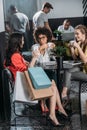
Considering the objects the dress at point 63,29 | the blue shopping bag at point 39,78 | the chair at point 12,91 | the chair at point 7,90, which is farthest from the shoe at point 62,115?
the dress at point 63,29

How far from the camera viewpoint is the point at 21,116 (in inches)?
140

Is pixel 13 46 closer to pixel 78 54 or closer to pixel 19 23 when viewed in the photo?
pixel 19 23

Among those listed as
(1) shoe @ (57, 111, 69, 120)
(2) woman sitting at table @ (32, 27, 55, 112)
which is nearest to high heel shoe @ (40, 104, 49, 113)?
(2) woman sitting at table @ (32, 27, 55, 112)

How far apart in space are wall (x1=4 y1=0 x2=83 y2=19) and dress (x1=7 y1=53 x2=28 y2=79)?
1.99ft

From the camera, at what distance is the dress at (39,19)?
12.1ft

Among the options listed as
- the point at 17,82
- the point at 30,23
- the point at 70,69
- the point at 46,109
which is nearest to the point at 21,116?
the point at 46,109

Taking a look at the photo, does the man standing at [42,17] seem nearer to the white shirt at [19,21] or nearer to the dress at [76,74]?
the white shirt at [19,21]

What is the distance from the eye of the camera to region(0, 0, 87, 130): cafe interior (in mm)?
3236

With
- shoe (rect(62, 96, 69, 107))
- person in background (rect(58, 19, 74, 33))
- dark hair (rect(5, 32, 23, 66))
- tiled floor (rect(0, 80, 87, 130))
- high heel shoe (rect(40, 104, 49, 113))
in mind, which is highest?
person in background (rect(58, 19, 74, 33))

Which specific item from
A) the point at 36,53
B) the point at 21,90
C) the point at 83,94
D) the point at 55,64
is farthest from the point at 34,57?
the point at 83,94

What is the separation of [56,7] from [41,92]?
1074mm

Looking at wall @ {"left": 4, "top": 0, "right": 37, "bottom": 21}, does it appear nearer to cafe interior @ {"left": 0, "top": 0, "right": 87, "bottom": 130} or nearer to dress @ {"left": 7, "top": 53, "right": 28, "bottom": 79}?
cafe interior @ {"left": 0, "top": 0, "right": 87, "bottom": 130}

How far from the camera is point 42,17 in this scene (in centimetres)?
371

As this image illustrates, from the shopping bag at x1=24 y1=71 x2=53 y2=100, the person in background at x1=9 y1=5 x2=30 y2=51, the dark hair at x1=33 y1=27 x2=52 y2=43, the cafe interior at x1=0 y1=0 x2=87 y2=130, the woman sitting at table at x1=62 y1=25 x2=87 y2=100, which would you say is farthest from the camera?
the person in background at x1=9 y1=5 x2=30 y2=51
